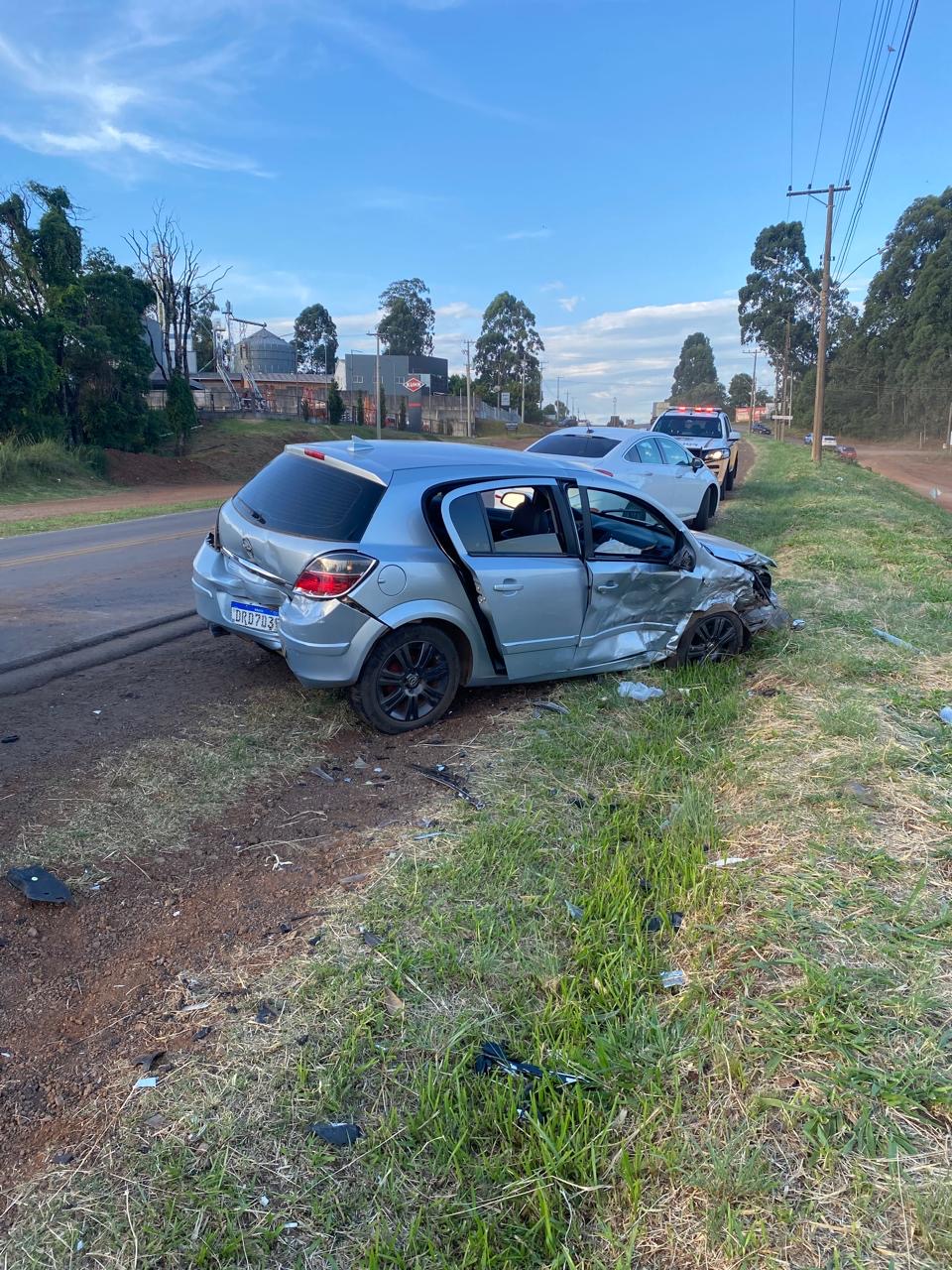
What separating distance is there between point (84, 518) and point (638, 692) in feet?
47.4

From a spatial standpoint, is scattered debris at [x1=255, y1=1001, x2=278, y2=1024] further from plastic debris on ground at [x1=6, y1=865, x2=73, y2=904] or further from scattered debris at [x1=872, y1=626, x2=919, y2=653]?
scattered debris at [x1=872, y1=626, x2=919, y2=653]

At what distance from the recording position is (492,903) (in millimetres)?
3553

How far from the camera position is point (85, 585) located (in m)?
9.91

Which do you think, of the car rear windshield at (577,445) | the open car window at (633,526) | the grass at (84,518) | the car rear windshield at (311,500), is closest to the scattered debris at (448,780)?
the car rear windshield at (311,500)

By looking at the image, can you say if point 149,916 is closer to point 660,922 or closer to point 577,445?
point 660,922

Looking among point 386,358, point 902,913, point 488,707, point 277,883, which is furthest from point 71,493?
point 386,358

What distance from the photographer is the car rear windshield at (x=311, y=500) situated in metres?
5.18

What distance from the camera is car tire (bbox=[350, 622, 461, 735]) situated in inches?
207

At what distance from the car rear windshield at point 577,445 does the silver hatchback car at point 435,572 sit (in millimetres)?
6142

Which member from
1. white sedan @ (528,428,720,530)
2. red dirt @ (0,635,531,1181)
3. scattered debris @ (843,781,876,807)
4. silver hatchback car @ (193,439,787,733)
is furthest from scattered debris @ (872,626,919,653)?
white sedan @ (528,428,720,530)

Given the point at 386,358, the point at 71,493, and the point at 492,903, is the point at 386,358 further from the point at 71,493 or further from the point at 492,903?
the point at 492,903

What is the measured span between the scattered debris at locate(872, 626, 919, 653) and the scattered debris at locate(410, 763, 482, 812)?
12.3 ft

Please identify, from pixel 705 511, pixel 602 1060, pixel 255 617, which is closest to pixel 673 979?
pixel 602 1060

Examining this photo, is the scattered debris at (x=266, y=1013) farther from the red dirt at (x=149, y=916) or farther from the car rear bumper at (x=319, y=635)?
the car rear bumper at (x=319, y=635)
